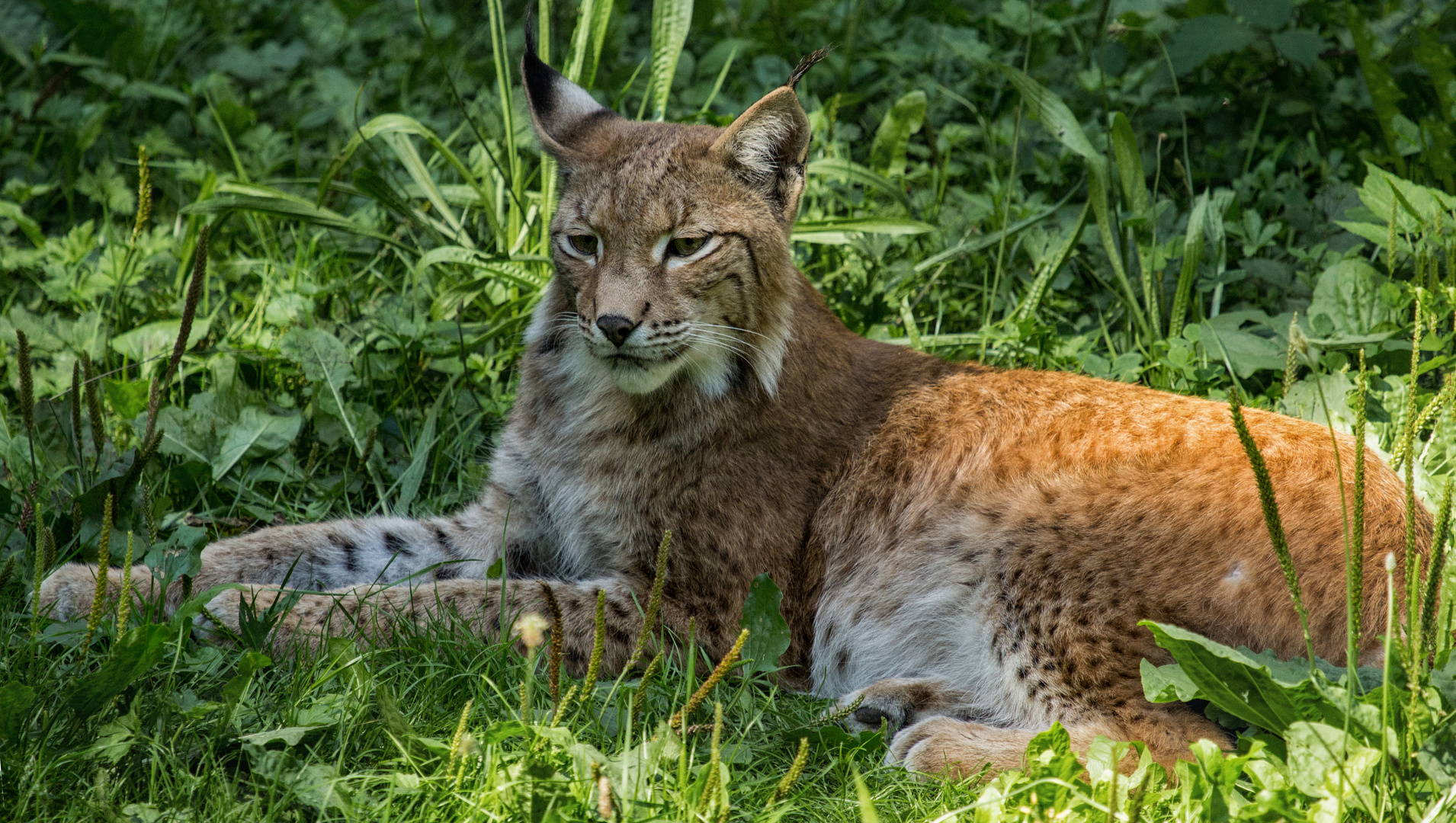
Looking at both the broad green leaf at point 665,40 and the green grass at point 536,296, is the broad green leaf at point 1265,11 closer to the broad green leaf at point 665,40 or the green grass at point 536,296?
the green grass at point 536,296

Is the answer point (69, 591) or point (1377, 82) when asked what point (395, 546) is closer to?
point (69, 591)

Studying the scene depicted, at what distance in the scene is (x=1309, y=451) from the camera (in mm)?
3123

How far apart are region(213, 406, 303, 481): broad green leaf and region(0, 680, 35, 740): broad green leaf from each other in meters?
1.59

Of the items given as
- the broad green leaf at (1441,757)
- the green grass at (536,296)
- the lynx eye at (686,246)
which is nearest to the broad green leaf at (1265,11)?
the green grass at (536,296)

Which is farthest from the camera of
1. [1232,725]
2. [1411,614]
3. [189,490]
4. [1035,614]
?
[189,490]

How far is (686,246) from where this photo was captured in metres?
3.25

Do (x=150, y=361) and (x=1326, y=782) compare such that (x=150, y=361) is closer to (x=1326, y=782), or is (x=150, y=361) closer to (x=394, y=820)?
(x=394, y=820)

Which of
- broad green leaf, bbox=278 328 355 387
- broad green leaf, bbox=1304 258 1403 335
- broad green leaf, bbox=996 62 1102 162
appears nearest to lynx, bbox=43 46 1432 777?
broad green leaf, bbox=278 328 355 387

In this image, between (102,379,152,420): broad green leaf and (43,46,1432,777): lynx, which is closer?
(43,46,1432,777): lynx

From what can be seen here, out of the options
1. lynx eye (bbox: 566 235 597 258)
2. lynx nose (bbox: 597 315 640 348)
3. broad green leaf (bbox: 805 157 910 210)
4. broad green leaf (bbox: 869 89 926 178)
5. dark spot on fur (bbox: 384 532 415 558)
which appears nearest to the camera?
lynx nose (bbox: 597 315 640 348)

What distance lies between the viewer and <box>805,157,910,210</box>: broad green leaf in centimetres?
468

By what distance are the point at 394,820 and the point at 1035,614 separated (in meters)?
1.58

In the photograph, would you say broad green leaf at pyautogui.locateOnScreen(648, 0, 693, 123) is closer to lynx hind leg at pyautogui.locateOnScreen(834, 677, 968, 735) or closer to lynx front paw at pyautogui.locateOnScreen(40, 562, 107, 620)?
lynx hind leg at pyautogui.locateOnScreen(834, 677, 968, 735)

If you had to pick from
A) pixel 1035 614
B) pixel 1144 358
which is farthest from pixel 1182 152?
pixel 1035 614
